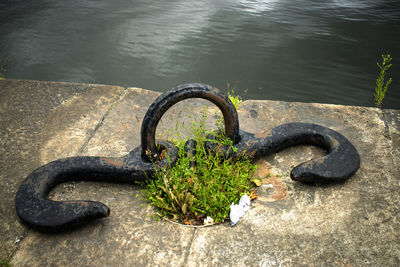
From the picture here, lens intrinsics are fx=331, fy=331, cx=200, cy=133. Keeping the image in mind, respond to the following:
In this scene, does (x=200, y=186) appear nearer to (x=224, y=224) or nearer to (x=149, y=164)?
(x=224, y=224)

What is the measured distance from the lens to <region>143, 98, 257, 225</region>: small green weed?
2320 millimetres

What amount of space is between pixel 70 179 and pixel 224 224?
3.89ft

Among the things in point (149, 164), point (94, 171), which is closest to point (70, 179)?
point (94, 171)

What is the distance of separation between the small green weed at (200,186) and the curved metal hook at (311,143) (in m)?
0.12

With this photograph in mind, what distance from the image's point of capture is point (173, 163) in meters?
2.51

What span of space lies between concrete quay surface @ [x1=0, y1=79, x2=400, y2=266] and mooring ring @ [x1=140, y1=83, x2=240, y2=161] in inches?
14.3

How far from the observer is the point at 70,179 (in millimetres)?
2469

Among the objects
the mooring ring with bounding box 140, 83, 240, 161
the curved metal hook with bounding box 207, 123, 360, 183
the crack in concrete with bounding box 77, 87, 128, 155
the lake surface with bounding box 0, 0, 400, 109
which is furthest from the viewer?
the lake surface with bounding box 0, 0, 400, 109

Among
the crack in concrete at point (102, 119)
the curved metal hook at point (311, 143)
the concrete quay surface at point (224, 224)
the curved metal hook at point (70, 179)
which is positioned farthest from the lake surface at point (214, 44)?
the curved metal hook at point (70, 179)

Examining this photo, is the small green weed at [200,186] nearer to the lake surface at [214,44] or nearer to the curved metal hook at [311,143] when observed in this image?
the curved metal hook at [311,143]

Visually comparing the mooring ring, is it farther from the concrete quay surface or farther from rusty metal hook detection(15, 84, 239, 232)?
the concrete quay surface

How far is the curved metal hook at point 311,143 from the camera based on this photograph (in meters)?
2.45

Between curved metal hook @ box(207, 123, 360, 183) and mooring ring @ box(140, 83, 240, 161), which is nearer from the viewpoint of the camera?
mooring ring @ box(140, 83, 240, 161)

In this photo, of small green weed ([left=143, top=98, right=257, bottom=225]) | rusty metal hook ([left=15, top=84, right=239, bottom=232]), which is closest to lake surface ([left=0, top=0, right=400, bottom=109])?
small green weed ([left=143, top=98, right=257, bottom=225])
